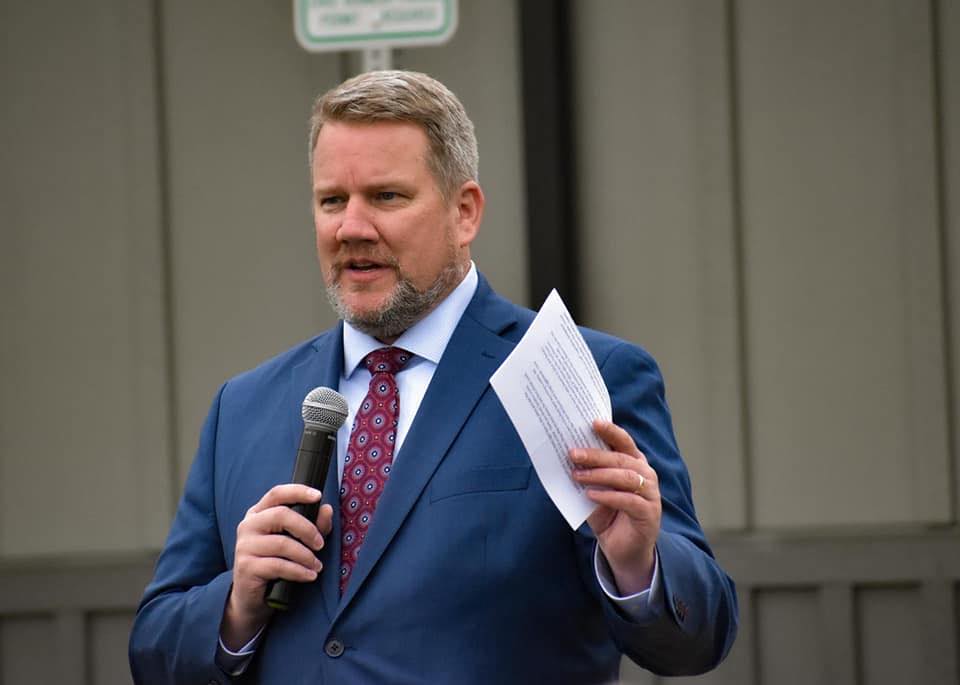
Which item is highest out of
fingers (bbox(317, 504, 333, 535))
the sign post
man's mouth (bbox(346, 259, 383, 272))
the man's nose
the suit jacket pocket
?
the sign post

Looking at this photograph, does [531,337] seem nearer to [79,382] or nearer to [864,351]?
[864,351]

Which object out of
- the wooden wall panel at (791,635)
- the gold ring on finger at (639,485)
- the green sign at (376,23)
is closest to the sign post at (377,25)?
the green sign at (376,23)

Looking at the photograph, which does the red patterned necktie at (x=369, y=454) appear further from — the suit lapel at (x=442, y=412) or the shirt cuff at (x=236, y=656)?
the shirt cuff at (x=236, y=656)

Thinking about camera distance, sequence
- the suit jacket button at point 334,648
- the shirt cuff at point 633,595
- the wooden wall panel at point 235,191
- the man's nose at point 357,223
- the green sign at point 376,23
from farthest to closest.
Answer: the wooden wall panel at point 235,191, the green sign at point 376,23, the man's nose at point 357,223, the suit jacket button at point 334,648, the shirt cuff at point 633,595

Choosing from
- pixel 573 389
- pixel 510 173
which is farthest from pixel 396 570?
pixel 510 173

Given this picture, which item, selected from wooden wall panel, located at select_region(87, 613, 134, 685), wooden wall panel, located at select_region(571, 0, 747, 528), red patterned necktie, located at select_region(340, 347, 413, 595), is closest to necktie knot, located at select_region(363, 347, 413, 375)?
red patterned necktie, located at select_region(340, 347, 413, 595)

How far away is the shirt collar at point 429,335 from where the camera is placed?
2584 mm

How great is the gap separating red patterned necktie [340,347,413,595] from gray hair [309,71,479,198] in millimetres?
310

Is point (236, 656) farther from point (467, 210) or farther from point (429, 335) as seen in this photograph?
point (467, 210)

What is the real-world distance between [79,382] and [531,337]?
3902 mm

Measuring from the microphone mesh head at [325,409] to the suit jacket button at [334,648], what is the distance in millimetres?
314

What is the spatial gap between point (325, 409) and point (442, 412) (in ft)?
0.60

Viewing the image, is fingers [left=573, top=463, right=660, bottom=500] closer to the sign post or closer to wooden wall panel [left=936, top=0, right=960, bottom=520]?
the sign post

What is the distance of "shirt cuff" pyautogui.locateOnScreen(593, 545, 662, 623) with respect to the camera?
7.36 ft
